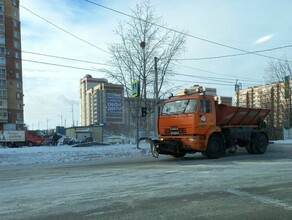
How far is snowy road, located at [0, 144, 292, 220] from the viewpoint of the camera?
22.9 feet

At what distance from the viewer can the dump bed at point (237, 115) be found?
17781mm

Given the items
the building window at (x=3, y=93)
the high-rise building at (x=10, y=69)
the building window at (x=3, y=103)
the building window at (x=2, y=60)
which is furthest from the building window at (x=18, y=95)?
the building window at (x=2, y=60)

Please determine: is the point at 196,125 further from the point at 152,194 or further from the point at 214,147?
the point at 152,194

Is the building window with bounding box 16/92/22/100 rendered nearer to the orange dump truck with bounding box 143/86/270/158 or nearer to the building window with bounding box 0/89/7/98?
the building window with bounding box 0/89/7/98

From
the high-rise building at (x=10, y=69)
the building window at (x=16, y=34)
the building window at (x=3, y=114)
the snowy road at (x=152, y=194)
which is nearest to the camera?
the snowy road at (x=152, y=194)

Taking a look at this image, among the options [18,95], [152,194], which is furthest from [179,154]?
[18,95]

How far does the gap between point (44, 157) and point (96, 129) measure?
34.3m

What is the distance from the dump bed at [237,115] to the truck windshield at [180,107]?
1592mm

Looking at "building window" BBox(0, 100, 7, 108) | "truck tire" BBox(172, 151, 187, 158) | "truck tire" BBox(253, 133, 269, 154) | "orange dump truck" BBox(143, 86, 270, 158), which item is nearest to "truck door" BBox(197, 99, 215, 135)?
"orange dump truck" BBox(143, 86, 270, 158)

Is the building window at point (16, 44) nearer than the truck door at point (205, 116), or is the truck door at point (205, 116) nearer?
the truck door at point (205, 116)

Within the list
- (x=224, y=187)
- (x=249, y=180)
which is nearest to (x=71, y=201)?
(x=224, y=187)

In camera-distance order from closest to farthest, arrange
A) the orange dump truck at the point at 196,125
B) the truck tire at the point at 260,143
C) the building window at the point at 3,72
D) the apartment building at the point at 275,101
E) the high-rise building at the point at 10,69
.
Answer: the orange dump truck at the point at 196,125
the truck tire at the point at 260,143
the apartment building at the point at 275,101
the high-rise building at the point at 10,69
the building window at the point at 3,72

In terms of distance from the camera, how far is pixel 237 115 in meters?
18.6

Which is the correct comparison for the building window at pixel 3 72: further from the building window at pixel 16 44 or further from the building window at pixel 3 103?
the building window at pixel 16 44
